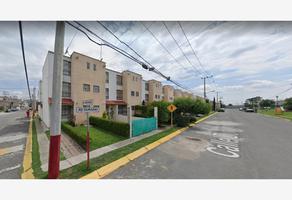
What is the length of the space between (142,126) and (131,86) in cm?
1541

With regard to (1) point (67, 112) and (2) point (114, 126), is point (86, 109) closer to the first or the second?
(2) point (114, 126)

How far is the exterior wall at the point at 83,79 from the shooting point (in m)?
14.9

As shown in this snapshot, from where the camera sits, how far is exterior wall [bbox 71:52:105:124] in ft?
48.8

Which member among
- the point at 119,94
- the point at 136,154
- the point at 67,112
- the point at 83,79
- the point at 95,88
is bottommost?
the point at 136,154

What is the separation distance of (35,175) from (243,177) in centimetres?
575

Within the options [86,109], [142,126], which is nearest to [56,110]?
[86,109]

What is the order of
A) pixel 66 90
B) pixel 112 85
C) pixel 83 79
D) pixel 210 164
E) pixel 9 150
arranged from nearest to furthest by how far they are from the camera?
pixel 210 164 → pixel 9 150 → pixel 66 90 → pixel 83 79 → pixel 112 85

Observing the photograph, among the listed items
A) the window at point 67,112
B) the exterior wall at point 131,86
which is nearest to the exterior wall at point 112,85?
the exterior wall at point 131,86

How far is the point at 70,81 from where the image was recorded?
15.1 m

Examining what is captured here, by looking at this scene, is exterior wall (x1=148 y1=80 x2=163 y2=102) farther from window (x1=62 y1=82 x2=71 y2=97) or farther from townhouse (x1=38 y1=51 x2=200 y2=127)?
window (x1=62 y1=82 x2=71 y2=97)

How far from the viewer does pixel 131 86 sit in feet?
80.6

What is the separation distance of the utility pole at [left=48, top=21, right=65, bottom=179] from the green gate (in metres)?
5.41

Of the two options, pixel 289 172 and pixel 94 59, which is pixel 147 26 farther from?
pixel 94 59

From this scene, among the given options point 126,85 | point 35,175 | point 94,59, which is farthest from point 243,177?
point 126,85
